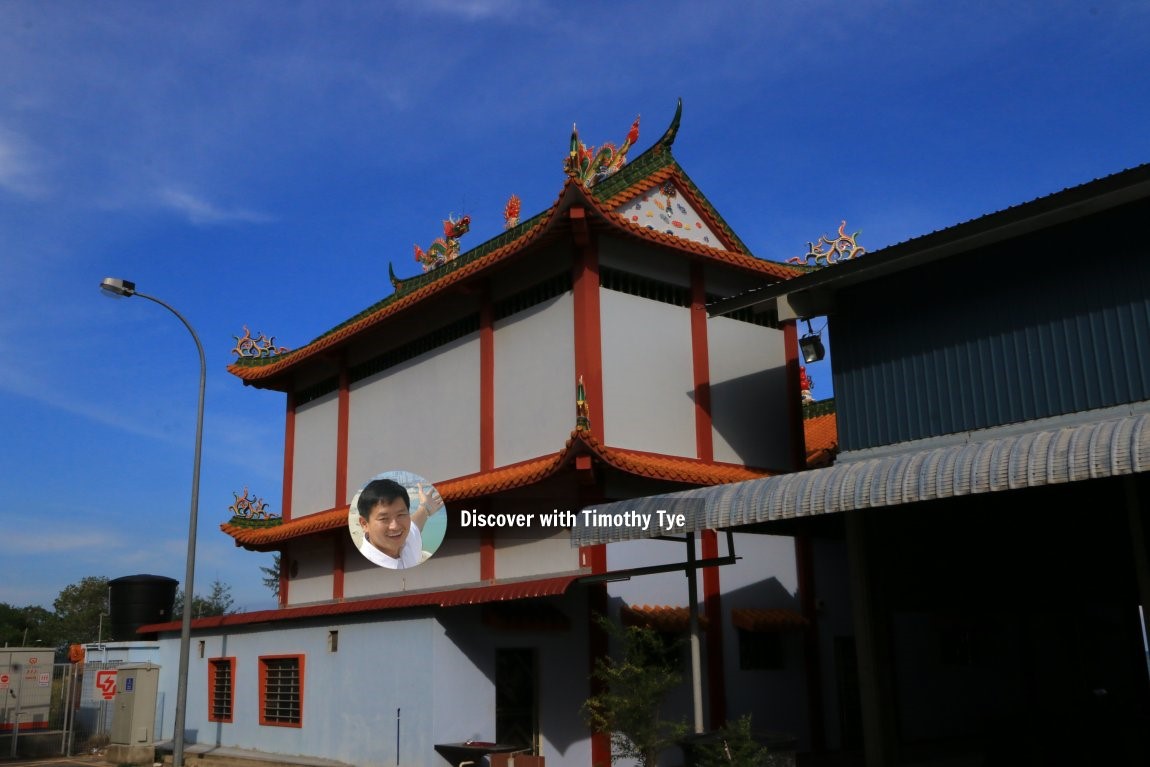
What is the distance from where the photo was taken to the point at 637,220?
779 inches

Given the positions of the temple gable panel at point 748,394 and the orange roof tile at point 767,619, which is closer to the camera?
the orange roof tile at point 767,619

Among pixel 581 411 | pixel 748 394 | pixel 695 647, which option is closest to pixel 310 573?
pixel 748 394

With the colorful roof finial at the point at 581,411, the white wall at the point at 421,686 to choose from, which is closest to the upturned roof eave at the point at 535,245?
the colorful roof finial at the point at 581,411

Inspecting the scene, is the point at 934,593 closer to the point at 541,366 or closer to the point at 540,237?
the point at 541,366

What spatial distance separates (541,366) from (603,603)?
4.41 metres

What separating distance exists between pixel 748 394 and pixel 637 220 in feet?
13.1

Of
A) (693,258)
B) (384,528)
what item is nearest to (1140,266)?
(693,258)

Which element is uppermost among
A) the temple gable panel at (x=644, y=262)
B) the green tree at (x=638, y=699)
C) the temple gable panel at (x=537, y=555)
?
the temple gable panel at (x=644, y=262)

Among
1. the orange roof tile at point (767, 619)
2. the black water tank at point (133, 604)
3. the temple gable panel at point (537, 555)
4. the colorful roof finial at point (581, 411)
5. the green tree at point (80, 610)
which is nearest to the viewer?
the colorful roof finial at point (581, 411)

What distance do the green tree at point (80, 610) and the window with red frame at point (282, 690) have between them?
53.2 meters

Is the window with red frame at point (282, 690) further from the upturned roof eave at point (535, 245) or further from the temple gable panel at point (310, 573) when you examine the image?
the upturned roof eave at point (535, 245)

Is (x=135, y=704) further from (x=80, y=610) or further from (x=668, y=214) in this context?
(x=80, y=610)

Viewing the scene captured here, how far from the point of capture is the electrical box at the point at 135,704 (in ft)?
78.7

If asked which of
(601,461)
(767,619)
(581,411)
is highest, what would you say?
(581,411)
